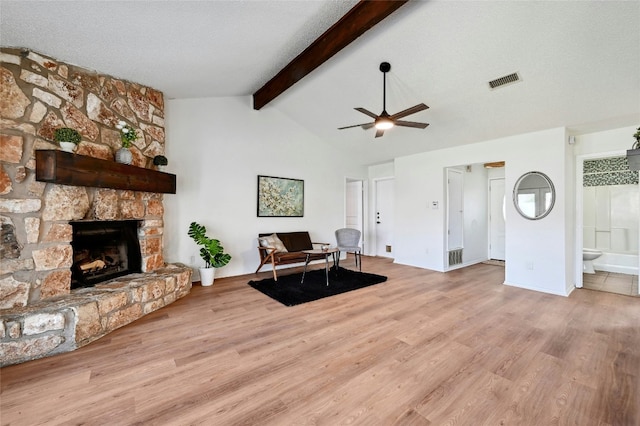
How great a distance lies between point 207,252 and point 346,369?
2.97 metres

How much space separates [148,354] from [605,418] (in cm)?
309

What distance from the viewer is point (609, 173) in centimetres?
554

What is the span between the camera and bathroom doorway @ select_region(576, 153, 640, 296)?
16.9 feet

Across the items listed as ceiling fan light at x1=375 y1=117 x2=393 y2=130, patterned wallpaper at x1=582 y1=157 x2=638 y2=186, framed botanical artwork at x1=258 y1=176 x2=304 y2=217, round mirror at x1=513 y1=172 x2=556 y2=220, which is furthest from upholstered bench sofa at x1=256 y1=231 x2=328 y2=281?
patterned wallpaper at x1=582 y1=157 x2=638 y2=186

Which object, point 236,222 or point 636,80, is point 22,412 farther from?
point 636,80

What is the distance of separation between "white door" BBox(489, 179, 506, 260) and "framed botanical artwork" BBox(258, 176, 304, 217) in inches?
173

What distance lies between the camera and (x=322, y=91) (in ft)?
14.2

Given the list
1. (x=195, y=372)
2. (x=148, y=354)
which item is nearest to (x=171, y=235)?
(x=148, y=354)

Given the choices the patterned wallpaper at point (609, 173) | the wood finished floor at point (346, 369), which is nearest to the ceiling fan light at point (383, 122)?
the wood finished floor at point (346, 369)

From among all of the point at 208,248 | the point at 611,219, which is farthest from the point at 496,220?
the point at 208,248

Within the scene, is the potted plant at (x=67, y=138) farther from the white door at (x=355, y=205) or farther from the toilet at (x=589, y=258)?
the toilet at (x=589, y=258)

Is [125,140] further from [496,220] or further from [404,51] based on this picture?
[496,220]

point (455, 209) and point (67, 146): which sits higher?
point (67, 146)

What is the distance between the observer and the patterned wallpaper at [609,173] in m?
5.30
